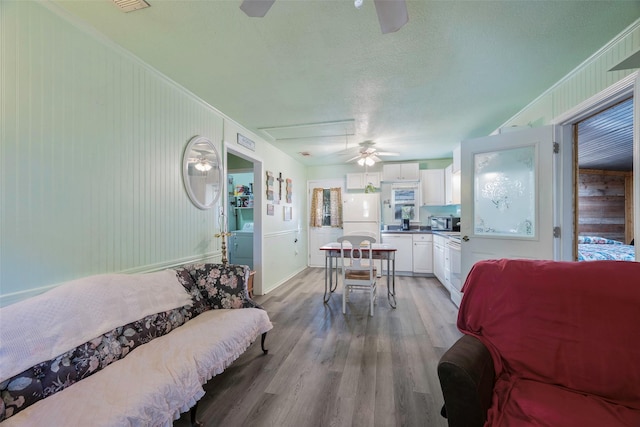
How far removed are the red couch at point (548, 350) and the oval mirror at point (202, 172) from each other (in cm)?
252

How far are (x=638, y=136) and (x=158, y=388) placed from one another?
3199 mm

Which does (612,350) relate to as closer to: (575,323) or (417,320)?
(575,323)

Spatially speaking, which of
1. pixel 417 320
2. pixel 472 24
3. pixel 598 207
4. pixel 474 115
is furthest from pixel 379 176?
pixel 598 207

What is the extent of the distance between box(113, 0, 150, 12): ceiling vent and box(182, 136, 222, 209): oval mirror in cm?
115

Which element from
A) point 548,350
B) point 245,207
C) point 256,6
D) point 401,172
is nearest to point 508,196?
point 548,350

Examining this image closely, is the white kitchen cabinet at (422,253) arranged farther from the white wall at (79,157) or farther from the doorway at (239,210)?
the white wall at (79,157)

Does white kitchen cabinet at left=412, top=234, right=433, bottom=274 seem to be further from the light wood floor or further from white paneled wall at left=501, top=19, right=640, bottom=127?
white paneled wall at left=501, top=19, right=640, bottom=127

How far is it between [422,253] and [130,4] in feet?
16.8

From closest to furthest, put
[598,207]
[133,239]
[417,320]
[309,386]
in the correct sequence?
[309,386], [133,239], [417,320], [598,207]

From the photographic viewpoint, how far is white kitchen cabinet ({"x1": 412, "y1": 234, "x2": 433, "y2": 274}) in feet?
16.1

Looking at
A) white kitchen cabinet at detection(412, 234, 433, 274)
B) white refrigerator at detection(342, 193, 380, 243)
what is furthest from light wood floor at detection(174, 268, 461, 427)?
white refrigerator at detection(342, 193, 380, 243)

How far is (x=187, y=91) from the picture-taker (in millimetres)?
2449

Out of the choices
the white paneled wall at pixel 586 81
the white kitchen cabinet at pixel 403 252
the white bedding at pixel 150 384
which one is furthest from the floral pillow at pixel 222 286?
the white kitchen cabinet at pixel 403 252

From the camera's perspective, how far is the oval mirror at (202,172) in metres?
2.48
